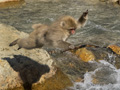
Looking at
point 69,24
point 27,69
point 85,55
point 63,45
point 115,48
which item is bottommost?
point 115,48

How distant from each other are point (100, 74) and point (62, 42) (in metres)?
3.87

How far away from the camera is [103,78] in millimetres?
7379

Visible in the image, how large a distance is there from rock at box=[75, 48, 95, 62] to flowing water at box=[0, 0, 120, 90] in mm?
416

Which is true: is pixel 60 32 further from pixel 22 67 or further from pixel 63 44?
pixel 22 67

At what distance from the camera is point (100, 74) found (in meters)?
7.55

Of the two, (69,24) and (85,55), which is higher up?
(69,24)

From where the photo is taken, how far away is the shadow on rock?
5781 mm

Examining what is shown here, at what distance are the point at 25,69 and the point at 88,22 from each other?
8.16 metres

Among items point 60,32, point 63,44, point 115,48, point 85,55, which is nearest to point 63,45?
point 63,44

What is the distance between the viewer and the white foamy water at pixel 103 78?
6852 millimetres

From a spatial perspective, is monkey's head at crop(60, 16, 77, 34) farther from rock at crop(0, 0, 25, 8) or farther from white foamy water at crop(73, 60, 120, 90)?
rock at crop(0, 0, 25, 8)

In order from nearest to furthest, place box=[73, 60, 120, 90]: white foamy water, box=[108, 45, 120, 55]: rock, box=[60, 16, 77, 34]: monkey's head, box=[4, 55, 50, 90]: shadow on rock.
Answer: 1. box=[60, 16, 77, 34]: monkey's head
2. box=[4, 55, 50, 90]: shadow on rock
3. box=[73, 60, 120, 90]: white foamy water
4. box=[108, 45, 120, 55]: rock

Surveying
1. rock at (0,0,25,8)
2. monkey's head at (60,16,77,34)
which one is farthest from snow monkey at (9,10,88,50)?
→ rock at (0,0,25,8)

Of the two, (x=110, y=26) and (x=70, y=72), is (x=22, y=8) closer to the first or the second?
(x=110, y=26)
